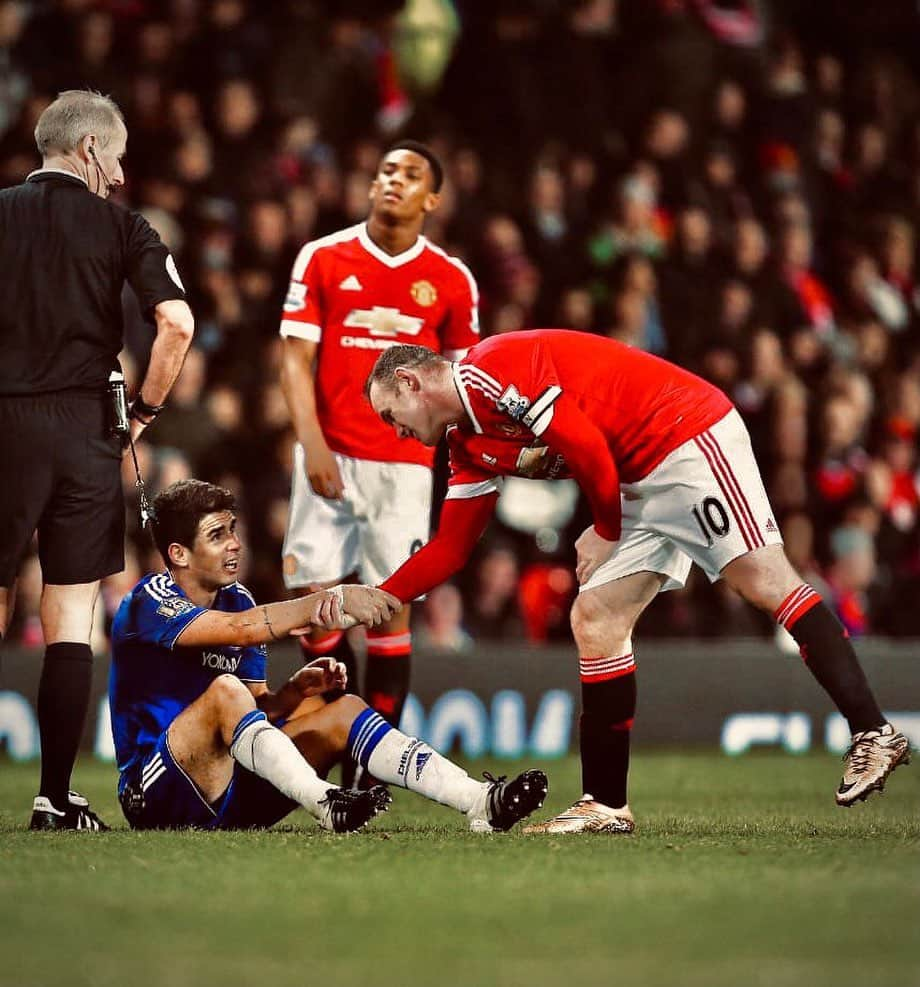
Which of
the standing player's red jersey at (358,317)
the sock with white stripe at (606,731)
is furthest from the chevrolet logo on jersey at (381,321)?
the sock with white stripe at (606,731)

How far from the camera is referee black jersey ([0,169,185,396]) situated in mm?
5953

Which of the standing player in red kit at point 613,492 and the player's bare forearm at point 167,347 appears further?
the player's bare forearm at point 167,347

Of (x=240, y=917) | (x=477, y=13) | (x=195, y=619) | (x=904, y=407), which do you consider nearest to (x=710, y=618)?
(x=904, y=407)

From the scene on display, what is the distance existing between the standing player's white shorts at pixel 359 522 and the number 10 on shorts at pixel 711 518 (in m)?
1.81

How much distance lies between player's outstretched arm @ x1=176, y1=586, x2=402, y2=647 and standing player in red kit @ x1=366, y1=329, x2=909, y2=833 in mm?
321

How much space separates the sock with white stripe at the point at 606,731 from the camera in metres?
6.07

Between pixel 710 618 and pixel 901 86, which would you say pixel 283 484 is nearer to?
pixel 710 618

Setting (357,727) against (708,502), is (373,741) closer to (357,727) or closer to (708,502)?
(357,727)

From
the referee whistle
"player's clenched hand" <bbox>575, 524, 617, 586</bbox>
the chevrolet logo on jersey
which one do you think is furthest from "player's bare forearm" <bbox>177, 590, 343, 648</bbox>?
the chevrolet logo on jersey

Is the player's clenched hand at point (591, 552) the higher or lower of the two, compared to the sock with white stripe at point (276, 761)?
higher

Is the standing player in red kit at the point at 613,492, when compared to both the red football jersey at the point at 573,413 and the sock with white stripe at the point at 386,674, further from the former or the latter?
the sock with white stripe at the point at 386,674

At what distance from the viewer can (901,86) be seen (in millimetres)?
16141

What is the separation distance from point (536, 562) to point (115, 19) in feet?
15.4

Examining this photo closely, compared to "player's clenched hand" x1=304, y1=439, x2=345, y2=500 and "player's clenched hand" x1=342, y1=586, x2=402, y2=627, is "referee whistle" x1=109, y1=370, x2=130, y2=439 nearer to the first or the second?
"player's clenched hand" x1=342, y1=586, x2=402, y2=627
